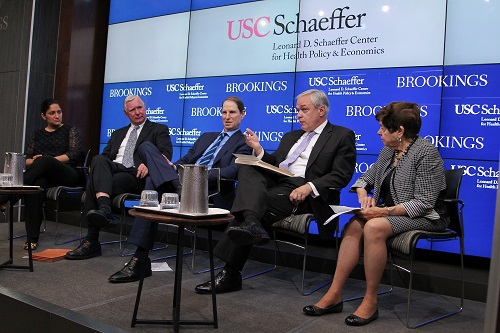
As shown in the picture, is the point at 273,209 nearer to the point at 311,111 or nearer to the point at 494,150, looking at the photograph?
the point at 311,111

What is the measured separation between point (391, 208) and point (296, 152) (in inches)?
37.6

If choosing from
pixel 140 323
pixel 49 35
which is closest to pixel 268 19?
pixel 49 35

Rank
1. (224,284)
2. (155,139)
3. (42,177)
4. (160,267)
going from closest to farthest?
(224,284) < (160,267) < (155,139) < (42,177)

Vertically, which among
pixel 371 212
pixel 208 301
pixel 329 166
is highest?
pixel 329 166

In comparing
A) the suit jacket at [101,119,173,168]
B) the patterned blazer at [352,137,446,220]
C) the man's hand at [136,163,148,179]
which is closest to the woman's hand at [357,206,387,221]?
the patterned blazer at [352,137,446,220]

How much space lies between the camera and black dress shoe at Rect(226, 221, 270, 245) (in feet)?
8.27

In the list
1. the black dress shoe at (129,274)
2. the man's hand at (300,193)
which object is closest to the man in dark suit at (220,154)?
the black dress shoe at (129,274)

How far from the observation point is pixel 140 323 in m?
2.35

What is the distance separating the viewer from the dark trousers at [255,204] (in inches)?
114

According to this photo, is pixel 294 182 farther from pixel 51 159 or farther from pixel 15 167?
pixel 51 159

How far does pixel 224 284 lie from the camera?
9.82 feet

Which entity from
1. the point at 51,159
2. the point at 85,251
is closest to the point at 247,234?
the point at 85,251

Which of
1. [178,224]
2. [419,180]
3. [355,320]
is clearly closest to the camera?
[178,224]

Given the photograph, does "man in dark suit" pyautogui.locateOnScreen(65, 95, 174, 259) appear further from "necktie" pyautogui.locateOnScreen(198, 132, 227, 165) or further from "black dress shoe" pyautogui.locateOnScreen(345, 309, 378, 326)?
"black dress shoe" pyautogui.locateOnScreen(345, 309, 378, 326)
